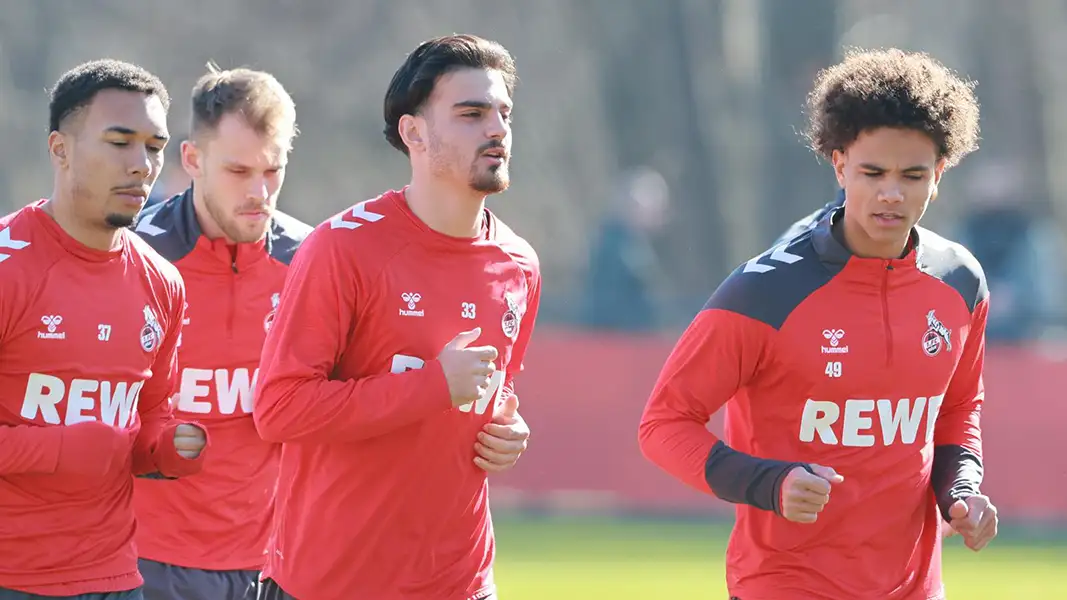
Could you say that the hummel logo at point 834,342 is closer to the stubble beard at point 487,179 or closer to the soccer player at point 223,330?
the stubble beard at point 487,179

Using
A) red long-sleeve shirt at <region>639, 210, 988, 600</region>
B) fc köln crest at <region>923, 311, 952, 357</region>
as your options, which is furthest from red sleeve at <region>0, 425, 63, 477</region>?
fc köln crest at <region>923, 311, 952, 357</region>

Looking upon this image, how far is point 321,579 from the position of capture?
5.51 m

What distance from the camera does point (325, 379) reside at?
5.38 meters

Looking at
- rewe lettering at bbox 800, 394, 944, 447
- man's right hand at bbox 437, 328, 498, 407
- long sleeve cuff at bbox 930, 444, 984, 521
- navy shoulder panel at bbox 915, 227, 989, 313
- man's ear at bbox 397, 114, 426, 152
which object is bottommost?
long sleeve cuff at bbox 930, 444, 984, 521

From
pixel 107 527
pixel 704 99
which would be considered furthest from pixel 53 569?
pixel 704 99

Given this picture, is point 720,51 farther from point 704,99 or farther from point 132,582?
point 132,582

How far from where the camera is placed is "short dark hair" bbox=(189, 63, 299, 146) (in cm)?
702

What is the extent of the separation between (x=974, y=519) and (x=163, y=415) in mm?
2644

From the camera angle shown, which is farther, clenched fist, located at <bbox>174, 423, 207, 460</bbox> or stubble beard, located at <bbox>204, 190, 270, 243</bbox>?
stubble beard, located at <bbox>204, 190, 270, 243</bbox>

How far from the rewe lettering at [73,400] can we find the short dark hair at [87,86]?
0.85 m

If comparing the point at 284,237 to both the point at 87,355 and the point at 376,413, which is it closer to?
the point at 87,355

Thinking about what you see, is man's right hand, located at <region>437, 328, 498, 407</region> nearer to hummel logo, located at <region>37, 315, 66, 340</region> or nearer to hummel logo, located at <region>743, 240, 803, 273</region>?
hummel logo, located at <region>743, 240, 803, 273</region>

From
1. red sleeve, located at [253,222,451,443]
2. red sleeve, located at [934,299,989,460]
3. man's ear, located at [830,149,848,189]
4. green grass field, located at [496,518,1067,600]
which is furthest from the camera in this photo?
green grass field, located at [496,518,1067,600]

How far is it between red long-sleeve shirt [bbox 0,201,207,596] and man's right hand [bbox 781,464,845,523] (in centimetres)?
195
